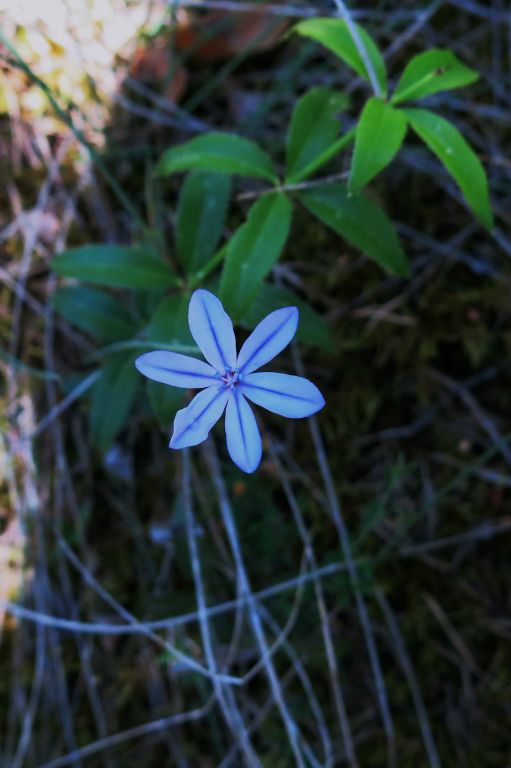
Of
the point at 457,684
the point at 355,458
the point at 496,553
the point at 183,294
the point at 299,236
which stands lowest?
the point at 457,684

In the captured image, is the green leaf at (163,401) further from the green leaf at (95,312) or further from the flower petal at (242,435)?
the flower petal at (242,435)

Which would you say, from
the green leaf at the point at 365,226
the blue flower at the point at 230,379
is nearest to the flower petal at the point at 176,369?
the blue flower at the point at 230,379

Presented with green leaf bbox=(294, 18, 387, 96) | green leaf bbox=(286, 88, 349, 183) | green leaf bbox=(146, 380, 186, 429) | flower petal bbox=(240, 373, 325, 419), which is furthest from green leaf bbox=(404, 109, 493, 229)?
green leaf bbox=(146, 380, 186, 429)

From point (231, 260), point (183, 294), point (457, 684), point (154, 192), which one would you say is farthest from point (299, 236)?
point (457, 684)

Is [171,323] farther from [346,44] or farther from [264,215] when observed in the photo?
[346,44]

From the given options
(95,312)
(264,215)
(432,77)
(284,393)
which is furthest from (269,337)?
(95,312)

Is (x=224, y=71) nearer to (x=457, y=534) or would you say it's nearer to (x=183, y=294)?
(x=183, y=294)

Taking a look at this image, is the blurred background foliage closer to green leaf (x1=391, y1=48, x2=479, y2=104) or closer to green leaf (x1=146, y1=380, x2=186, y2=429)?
green leaf (x1=146, y1=380, x2=186, y2=429)
